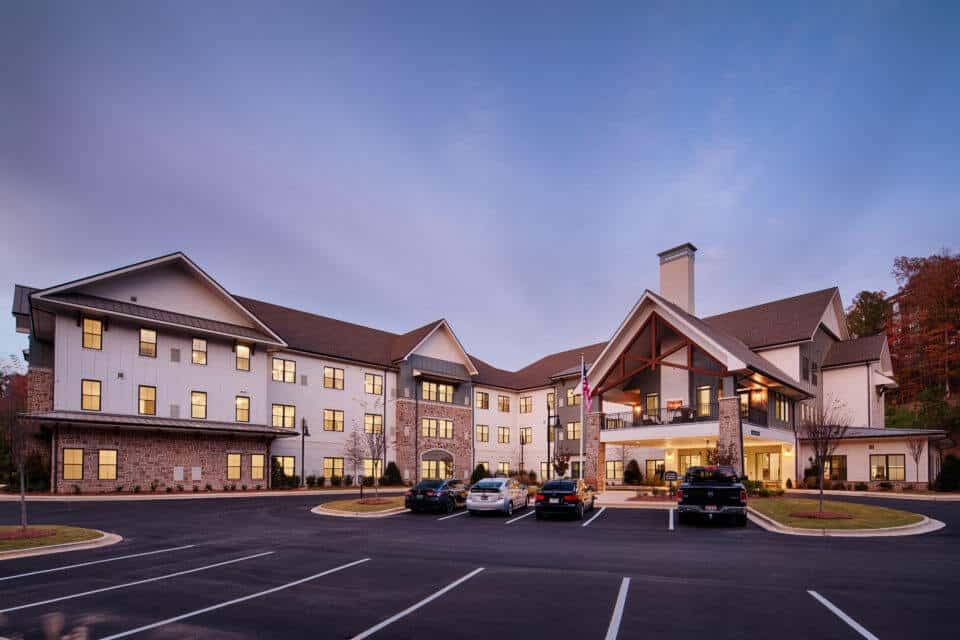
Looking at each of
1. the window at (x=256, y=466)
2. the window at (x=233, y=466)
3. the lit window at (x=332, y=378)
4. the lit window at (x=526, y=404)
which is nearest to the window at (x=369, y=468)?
the lit window at (x=332, y=378)

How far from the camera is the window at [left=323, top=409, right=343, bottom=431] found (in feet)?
143

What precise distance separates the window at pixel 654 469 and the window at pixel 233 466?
26.5 metres

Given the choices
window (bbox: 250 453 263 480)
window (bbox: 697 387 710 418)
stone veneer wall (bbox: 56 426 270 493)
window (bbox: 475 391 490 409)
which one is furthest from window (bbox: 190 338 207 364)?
window (bbox: 697 387 710 418)

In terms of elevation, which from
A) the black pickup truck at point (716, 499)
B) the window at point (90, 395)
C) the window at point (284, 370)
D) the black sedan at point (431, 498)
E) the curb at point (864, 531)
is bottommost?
the black sedan at point (431, 498)

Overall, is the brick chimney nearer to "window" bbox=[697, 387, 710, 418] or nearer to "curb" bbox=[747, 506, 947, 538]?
"window" bbox=[697, 387, 710, 418]

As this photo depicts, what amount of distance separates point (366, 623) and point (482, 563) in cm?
543

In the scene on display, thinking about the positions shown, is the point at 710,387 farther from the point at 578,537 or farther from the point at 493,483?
the point at 578,537

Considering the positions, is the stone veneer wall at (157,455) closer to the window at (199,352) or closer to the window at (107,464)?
the window at (107,464)

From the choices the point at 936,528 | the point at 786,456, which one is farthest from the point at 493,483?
the point at 786,456

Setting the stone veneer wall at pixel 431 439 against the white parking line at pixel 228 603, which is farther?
the stone veneer wall at pixel 431 439

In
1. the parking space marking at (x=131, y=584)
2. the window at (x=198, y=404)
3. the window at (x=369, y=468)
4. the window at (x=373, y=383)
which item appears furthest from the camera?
the window at (x=373, y=383)

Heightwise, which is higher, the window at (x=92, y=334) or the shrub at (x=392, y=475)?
the window at (x=92, y=334)

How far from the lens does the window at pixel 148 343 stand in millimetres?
35469

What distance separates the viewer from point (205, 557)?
14172mm
